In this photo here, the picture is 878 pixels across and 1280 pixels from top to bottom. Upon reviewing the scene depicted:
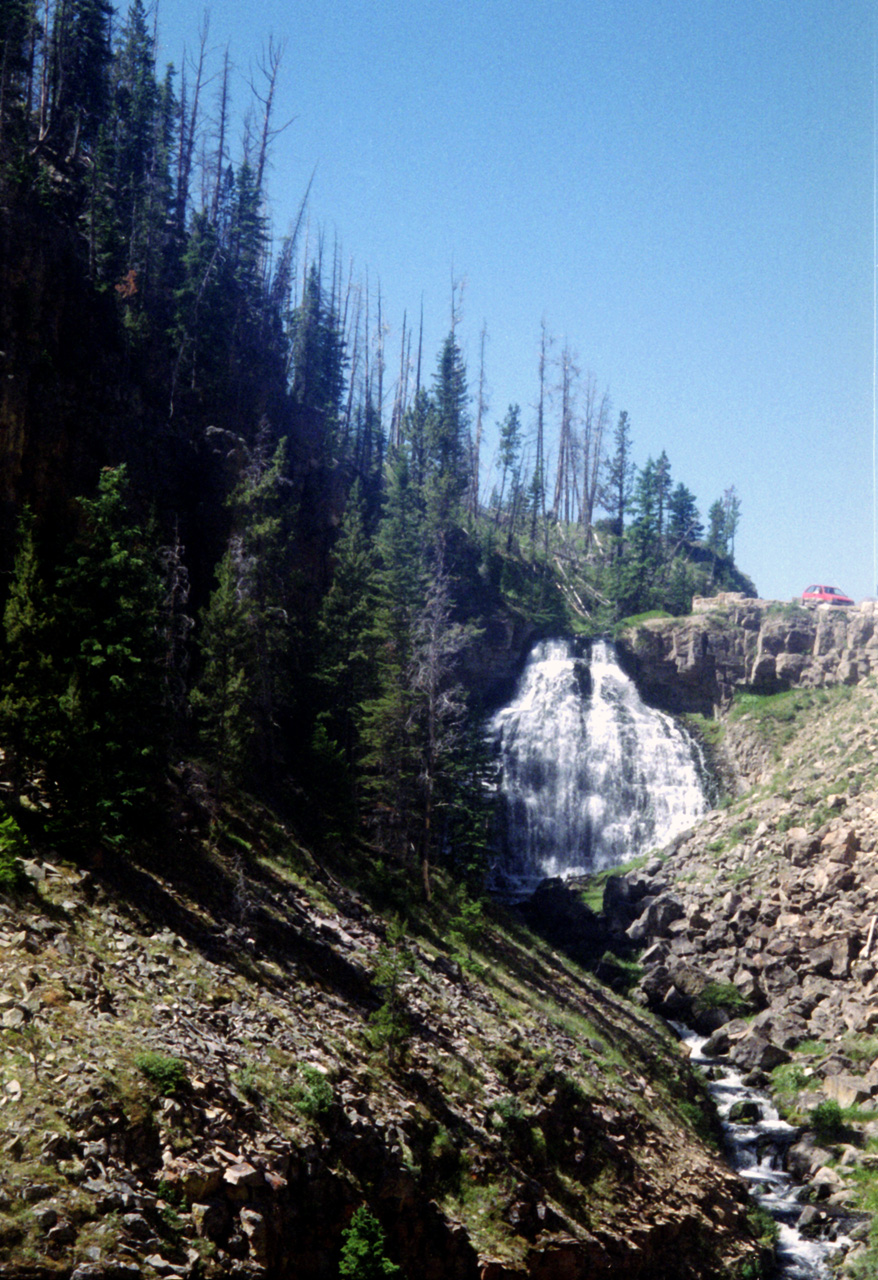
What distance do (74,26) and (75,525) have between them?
1731 inches

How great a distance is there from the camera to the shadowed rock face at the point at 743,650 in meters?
53.6

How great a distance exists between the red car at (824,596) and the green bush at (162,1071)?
176ft

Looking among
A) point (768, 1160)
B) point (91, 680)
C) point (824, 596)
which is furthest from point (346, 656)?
point (824, 596)

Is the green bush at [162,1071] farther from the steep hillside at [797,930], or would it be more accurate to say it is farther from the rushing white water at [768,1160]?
the steep hillside at [797,930]

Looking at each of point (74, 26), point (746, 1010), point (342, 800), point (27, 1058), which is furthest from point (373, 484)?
point (27, 1058)

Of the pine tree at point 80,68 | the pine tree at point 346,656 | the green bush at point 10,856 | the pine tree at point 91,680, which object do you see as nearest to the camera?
the green bush at point 10,856

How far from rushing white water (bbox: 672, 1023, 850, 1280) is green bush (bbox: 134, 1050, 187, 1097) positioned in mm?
16439

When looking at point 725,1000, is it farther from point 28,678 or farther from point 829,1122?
point 28,678

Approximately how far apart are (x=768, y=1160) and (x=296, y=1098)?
1745 centimetres

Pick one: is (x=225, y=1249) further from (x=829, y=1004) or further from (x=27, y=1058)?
(x=829, y=1004)

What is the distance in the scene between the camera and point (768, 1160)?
2591 cm

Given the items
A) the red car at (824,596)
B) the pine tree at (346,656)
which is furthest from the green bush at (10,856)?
the red car at (824,596)

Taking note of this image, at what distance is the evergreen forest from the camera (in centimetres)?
2097

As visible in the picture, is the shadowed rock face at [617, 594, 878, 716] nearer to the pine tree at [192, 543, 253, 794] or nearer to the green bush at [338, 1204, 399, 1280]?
the pine tree at [192, 543, 253, 794]
